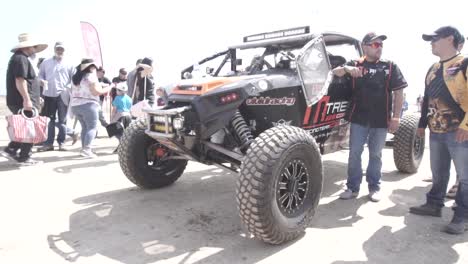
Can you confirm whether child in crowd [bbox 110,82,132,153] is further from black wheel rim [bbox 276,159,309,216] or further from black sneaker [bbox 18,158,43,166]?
black wheel rim [bbox 276,159,309,216]

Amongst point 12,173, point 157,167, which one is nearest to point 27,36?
point 12,173

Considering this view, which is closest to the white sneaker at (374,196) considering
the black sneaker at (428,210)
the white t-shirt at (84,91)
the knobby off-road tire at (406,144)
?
the black sneaker at (428,210)

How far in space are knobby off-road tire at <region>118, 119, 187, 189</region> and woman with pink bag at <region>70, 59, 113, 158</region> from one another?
2684mm

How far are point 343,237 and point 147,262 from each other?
1713 mm

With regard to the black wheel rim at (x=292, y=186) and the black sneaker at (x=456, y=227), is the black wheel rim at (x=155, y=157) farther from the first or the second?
the black sneaker at (x=456, y=227)

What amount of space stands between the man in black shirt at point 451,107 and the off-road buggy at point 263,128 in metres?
1.06

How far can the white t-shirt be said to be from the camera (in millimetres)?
6800

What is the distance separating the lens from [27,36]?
607 centimetres

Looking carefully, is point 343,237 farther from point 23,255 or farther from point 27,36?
point 27,36

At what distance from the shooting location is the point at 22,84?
19.2ft

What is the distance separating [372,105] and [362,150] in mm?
547

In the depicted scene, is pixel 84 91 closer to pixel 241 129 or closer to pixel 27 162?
pixel 27 162

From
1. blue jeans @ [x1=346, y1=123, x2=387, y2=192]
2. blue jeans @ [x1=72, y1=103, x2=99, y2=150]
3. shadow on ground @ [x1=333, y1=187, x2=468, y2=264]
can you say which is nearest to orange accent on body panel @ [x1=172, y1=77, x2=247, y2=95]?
blue jeans @ [x1=346, y1=123, x2=387, y2=192]

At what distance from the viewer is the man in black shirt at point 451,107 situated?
3496 mm
